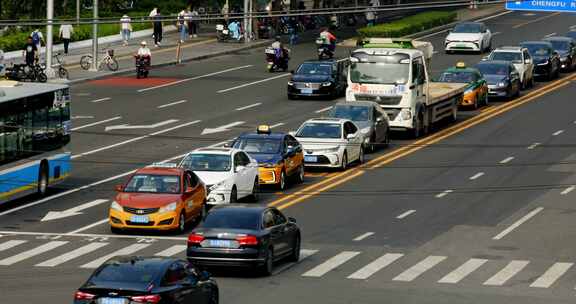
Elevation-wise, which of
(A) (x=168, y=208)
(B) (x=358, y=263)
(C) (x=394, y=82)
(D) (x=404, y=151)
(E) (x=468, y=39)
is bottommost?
(D) (x=404, y=151)

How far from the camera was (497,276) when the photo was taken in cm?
3353

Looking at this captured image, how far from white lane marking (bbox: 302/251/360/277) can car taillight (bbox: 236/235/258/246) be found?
1542 millimetres

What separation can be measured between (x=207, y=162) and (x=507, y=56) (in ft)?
103

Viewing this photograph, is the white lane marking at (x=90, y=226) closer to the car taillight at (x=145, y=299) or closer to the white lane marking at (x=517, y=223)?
the white lane marking at (x=517, y=223)

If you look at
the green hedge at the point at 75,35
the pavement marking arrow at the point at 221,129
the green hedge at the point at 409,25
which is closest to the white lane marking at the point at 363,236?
the pavement marking arrow at the point at 221,129

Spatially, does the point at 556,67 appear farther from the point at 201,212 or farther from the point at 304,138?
the point at 201,212

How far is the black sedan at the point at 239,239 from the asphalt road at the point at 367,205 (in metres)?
0.51

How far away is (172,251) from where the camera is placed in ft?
117

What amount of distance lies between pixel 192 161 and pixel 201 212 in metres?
2.65

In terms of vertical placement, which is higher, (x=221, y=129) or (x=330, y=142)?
(x=330, y=142)

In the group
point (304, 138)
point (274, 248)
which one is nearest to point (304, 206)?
point (304, 138)

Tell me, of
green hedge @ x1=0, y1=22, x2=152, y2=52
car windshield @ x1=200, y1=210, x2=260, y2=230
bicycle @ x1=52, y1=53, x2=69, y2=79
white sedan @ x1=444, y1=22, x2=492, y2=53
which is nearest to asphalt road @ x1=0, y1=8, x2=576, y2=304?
bicycle @ x1=52, y1=53, x2=69, y2=79

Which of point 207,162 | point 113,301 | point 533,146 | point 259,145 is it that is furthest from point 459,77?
point 113,301

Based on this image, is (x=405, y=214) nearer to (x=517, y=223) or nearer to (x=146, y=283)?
(x=517, y=223)
